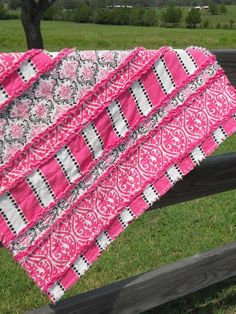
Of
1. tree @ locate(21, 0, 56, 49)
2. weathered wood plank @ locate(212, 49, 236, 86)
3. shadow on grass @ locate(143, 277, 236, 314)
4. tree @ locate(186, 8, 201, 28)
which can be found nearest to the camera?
weathered wood plank @ locate(212, 49, 236, 86)

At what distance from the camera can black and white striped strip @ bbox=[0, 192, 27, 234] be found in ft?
5.29

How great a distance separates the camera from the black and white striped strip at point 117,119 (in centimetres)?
173

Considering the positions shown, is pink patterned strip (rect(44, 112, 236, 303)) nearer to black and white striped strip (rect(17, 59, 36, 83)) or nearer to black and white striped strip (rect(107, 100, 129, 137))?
black and white striped strip (rect(107, 100, 129, 137))

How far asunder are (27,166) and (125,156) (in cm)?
36

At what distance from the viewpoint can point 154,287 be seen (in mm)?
2279

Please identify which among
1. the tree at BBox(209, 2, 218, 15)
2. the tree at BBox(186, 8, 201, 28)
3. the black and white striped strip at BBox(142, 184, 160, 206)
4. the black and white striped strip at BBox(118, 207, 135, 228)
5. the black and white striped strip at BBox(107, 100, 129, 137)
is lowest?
the tree at BBox(209, 2, 218, 15)

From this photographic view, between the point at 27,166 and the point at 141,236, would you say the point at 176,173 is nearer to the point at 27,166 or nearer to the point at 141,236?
the point at 27,166

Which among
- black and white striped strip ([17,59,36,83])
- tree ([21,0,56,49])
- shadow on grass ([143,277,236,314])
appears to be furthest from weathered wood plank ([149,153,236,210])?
tree ([21,0,56,49])

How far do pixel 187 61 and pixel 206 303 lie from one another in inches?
63.9

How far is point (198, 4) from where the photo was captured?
213 feet

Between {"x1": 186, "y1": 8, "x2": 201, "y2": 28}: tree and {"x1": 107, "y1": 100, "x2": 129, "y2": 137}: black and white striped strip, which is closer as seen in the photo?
{"x1": 107, "y1": 100, "x2": 129, "y2": 137}: black and white striped strip

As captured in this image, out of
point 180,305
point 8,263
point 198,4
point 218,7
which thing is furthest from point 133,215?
point 198,4

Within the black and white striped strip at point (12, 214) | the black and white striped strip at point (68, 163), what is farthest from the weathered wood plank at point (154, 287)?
the black and white striped strip at point (68, 163)

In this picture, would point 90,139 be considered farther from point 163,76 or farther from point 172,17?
point 172,17
